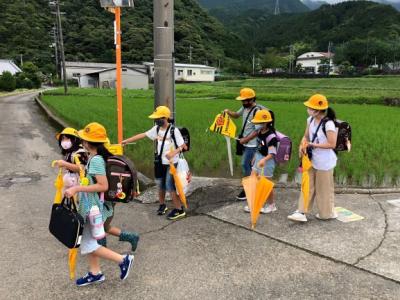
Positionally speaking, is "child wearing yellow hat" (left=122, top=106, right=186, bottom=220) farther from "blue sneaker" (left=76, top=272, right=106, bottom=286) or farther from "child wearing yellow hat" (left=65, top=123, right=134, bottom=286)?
"blue sneaker" (left=76, top=272, right=106, bottom=286)

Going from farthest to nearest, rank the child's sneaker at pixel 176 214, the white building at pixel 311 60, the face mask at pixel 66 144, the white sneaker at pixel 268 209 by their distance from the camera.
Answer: the white building at pixel 311 60 < the white sneaker at pixel 268 209 < the child's sneaker at pixel 176 214 < the face mask at pixel 66 144

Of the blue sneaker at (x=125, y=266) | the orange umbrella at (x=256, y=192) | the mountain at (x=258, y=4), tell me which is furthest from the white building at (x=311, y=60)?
the blue sneaker at (x=125, y=266)

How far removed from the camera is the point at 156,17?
5879mm

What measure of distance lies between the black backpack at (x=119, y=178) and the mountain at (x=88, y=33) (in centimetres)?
6436

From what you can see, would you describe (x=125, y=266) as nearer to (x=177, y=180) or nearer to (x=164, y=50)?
(x=177, y=180)

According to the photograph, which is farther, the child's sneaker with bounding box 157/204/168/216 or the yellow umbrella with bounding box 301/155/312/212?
the child's sneaker with bounding box 157/204/168/216

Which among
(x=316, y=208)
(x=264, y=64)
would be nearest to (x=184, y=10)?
(x=264, y=64)

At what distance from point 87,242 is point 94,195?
39 centimetres

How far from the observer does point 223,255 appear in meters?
3.92

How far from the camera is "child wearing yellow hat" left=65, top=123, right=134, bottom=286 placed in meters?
3.20

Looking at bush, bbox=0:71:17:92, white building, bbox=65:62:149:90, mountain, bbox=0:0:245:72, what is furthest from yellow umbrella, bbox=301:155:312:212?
mountain, bbox=0:0:245:72

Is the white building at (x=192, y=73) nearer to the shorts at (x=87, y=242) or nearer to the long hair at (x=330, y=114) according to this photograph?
the long hair at (x=330, y=114)

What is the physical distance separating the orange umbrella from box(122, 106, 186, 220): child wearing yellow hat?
2.94 feet

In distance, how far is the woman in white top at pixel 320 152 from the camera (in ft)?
14.5
